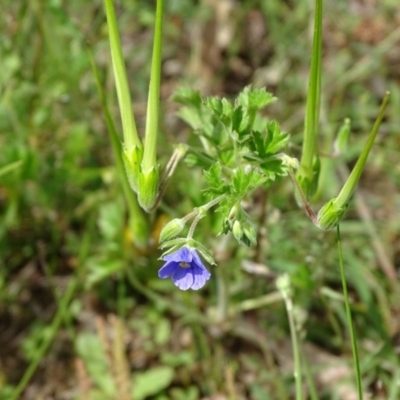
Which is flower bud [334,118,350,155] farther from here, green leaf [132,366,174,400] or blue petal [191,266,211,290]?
green leaf [132,366,174,400]

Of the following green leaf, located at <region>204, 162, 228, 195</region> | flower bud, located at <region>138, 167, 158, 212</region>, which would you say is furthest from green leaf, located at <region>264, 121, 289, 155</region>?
flower bud, located at <region>138, 167, 158, 212</region>

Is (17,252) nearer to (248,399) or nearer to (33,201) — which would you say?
(33,201)

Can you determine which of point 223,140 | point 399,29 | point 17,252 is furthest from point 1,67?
point 399,29

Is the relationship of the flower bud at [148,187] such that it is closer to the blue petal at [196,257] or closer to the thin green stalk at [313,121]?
the blue petal at [196,257]

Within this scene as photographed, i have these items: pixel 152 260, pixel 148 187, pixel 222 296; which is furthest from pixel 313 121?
pixel 152 260

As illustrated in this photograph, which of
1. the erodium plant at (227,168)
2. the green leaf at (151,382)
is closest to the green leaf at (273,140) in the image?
the erodium plant at (227,168)

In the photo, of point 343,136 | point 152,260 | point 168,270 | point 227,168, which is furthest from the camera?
point 152,260

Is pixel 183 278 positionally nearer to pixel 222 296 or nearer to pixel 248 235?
pixel 248 235
